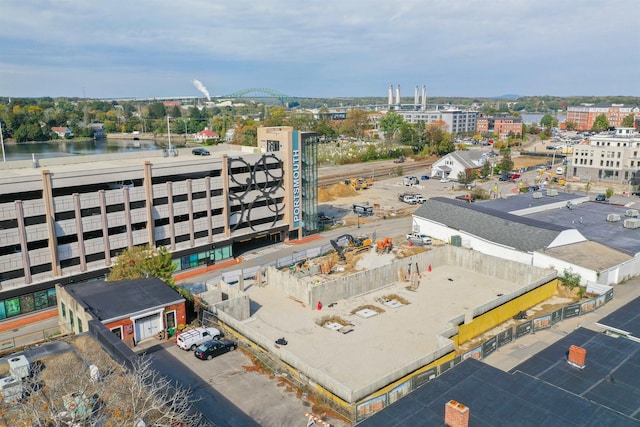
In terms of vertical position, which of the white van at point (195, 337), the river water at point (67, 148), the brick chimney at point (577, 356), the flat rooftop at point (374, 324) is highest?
the river water at point (67, 148)

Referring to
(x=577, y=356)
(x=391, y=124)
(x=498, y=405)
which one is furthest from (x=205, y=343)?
(x=391, y=124)

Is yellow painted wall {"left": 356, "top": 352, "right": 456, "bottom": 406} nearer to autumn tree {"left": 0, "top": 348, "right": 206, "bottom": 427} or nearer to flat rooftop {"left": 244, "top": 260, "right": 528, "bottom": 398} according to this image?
flat rooftop {"left": 244, "top": 260, "right": 528, "bottom": 398}

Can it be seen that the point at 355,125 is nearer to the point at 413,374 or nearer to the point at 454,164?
the point at 454,164

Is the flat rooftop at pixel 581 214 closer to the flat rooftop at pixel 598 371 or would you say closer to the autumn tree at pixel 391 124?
the flat rooftop at pixel 598 371

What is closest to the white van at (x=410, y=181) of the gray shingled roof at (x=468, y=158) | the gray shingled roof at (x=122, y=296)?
the gray shingled roof at (x=468, y=158)

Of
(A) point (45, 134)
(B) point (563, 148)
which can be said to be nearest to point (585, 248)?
(B) point (563, 148)

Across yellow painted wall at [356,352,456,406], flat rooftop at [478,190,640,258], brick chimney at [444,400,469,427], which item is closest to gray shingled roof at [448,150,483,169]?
flat rooftop at [478,190,640,258]
